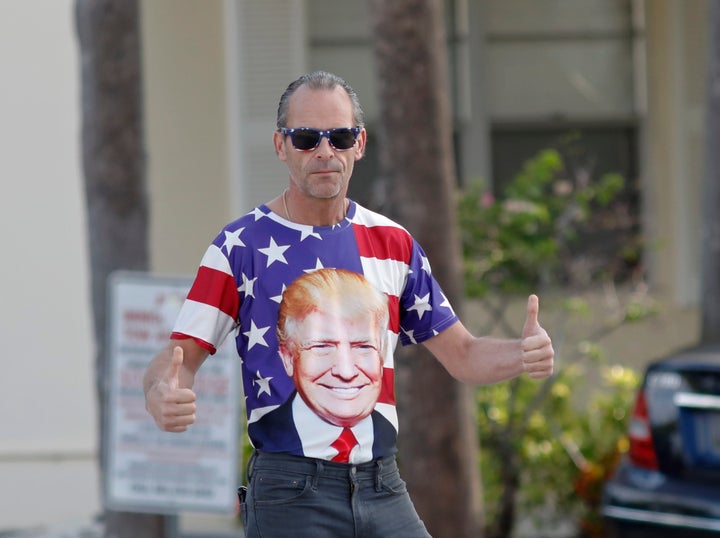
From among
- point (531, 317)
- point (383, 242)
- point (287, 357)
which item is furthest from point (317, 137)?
point (531, 317)

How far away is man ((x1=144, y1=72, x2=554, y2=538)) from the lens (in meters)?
3.03

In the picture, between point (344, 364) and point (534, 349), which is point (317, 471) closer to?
point (344, 364)

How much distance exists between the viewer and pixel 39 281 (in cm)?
891

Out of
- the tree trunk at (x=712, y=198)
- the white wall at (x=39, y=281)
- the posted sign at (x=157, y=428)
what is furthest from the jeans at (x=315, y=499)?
the white wall at (x=39, y=281)

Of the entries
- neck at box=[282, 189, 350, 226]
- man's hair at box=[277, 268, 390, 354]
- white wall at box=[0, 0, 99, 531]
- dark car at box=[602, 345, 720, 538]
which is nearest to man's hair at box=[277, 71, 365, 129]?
neck at box=[282, 189, 350, 226]

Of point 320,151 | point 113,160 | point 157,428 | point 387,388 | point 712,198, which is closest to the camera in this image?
point 320,151

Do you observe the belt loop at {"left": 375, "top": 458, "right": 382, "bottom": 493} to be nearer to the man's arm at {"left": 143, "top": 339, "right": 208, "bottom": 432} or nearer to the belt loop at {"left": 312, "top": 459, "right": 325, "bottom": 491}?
the belt loop at {"left": 312, "top": 459, "right": 325, "bottom": 491}

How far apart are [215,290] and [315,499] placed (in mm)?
473

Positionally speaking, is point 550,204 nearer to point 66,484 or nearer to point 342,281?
point 66,484

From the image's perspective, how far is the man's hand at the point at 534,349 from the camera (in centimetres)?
306

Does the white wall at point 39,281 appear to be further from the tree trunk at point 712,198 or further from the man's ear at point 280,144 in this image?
the man's ear at point 280,144

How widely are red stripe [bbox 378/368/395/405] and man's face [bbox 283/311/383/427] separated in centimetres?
5

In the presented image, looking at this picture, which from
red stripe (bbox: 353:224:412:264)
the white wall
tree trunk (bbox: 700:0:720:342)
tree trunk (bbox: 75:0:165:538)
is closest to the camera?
red stripe (bbox: 353:224:412:264)

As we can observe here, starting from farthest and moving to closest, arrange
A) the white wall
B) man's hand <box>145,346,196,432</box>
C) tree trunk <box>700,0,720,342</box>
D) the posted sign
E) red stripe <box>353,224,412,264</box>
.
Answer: the white wall < tree trunk <box>700,0,720,342</box> < the posted sign < red stripe <box>353,224,412,264</box> < man's hand <box>145,346,196,432</box>
